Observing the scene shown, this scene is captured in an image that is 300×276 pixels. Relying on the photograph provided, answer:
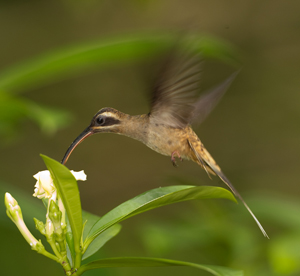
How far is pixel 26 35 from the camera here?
11.3 ft

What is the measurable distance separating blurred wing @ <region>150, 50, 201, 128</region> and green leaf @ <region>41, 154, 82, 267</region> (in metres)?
0.35

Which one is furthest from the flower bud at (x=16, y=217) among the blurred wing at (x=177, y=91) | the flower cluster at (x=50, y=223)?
the blurred wing at (x=177, y=91)

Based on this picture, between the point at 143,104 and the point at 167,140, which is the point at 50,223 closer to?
the point at 167,140

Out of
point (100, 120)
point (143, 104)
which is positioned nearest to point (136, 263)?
point (100, 120)

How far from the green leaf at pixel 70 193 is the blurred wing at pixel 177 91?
1.15 feet

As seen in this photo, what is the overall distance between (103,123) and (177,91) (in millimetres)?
218

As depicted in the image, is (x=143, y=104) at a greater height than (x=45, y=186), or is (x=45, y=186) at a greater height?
(x=45, y=186)

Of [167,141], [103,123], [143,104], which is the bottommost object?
[143,104]

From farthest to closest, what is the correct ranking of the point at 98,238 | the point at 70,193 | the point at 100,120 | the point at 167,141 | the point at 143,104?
the point at 143,104, the point at 167,141, the point at 100,120, the point at 98,238, the point at 70,193

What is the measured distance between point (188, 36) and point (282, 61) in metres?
2.96

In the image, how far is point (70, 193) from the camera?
2.40ft

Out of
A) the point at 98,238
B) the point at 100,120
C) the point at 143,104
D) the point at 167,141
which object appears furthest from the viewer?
the point at 143,104

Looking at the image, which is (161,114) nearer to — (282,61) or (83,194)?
(83,194)

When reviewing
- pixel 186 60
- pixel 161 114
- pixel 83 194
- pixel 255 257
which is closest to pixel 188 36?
pixel 186 60
